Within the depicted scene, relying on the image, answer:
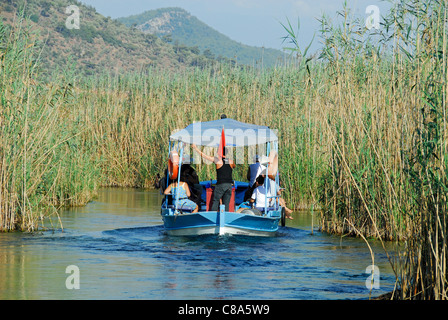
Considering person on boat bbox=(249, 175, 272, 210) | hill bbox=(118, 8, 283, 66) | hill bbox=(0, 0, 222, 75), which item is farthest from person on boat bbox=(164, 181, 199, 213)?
hill bbox=(118, 8, 283, 66)

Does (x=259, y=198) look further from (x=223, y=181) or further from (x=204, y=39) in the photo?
(x=204, y=39)

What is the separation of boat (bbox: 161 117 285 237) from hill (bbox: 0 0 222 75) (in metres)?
42.5

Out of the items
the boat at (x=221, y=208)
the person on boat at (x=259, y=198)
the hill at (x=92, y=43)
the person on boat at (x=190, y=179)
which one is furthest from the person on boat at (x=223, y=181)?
the hill at (x=92, y=43)

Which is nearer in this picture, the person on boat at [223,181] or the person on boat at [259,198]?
the person on boat at [223,181]

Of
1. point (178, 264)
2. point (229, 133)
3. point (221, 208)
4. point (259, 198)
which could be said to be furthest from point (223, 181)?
point (178, 264)

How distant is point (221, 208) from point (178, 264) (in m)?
2.49

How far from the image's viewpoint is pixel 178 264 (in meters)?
11.1

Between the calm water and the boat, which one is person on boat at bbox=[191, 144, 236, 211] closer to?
the boat

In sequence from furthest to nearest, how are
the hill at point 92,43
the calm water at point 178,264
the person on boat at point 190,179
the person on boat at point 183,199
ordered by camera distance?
1. the hill at point 92,43
2. the person on boat at point 190,179
3. the person on boat at point 183,199
4. the calm water at point 178,264

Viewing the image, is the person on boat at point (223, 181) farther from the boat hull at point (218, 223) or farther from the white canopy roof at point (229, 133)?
the white canopy roof at point (229, 133)

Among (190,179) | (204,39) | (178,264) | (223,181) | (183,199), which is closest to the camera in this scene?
(178,264)

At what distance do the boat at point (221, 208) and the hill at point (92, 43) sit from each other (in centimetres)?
4253

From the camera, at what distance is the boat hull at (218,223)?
13523 mm
